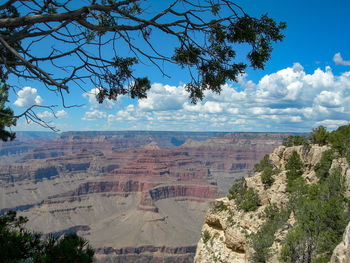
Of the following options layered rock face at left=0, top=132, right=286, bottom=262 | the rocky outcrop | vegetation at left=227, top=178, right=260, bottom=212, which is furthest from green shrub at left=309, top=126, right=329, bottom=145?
layered rock face at left=0, top=132, right=286, bottom=262

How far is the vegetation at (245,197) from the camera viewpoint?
1412 centimetres

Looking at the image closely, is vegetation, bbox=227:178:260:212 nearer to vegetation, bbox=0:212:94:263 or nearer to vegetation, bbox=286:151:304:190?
vegetation, bbox=286:151:304:190

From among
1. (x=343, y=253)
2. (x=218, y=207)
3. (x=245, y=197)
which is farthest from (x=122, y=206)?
(x=343, y=253)

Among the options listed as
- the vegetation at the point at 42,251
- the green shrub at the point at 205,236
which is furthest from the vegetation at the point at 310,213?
the vegetation at the point at 42,251

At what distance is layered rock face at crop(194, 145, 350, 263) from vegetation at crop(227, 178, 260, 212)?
24cm

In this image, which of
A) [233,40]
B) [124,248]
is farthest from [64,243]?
[124,248]

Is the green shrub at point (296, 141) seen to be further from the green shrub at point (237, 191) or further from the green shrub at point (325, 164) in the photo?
the green shrub at point (237, 191)

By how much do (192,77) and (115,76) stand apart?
230 cm

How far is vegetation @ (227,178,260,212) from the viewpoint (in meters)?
14.1

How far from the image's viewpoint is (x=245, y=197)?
14867mm

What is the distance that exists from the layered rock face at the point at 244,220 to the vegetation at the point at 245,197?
0.24 metres

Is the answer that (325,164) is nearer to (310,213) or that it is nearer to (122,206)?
(310,213)

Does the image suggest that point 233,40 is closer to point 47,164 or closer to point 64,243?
point 64,243

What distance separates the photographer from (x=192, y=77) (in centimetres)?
Answer: 676
